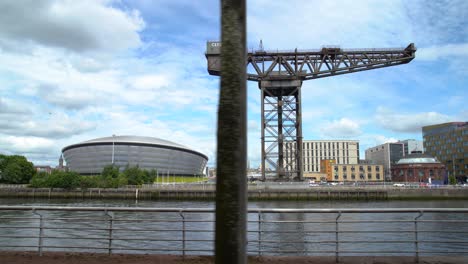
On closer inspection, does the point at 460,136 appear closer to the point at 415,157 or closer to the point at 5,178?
the point at 415,157

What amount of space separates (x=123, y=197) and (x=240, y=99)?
214ft

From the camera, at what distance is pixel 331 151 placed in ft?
496

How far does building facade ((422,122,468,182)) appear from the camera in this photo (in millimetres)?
112500

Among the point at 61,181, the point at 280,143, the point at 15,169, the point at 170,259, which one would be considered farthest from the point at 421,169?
the point at 170,259

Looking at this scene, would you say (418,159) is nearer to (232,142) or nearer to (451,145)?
→ (451,145)

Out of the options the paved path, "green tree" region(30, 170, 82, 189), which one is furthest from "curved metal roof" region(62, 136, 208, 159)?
the paved path

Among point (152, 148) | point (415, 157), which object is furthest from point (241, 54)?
point (152, 148)

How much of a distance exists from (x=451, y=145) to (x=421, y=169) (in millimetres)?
21653

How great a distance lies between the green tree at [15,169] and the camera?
90625 millimetres

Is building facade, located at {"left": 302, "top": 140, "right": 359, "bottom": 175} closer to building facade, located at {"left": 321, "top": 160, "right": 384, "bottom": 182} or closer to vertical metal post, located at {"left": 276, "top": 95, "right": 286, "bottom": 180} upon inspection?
building facade, located at {"left": 321, "top": 160, "right": 384, "bottom": 182}

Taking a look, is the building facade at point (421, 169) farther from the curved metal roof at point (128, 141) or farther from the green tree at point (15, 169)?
the green tree at point (15, 169)

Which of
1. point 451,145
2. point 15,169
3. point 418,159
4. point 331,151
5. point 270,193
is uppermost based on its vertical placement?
point 451,145

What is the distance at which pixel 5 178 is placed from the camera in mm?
91312

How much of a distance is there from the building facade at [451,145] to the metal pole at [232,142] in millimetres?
122505
